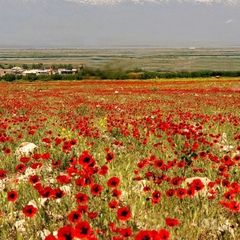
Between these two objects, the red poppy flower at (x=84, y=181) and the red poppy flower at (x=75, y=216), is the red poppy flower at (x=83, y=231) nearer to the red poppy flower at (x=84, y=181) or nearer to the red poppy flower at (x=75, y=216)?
the red poppy flower at (x=75, y=216)

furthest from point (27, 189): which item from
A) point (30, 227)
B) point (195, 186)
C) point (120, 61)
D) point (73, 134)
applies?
point (120, 61)

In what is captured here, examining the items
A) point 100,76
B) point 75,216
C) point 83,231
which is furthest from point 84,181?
point 100,76

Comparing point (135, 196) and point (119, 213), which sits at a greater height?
point (119, 213)

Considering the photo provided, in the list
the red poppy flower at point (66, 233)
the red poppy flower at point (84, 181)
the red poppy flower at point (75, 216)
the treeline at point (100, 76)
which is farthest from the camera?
the treeline at point (100, 76)

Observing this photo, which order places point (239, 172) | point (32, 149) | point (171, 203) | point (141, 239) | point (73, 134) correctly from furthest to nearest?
point (73, 134) → point (32, 149) → point (239, 172) → point (171, 203) → point (141, 239)

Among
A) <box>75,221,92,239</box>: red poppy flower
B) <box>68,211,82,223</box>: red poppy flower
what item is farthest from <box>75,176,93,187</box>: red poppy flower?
<box>75,221,92,239</box>: red poppy flower

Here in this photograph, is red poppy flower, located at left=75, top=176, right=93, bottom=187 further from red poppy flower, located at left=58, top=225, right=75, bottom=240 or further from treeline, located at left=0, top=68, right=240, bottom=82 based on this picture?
treeline, located at left=0, top=68, right=240, bottom=82

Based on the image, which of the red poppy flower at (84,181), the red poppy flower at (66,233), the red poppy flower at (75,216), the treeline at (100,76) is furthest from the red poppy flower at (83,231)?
the treeline at (100,76)

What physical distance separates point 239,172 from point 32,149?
11.8 feet

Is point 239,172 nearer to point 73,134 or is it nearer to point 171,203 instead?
→ point 171,203

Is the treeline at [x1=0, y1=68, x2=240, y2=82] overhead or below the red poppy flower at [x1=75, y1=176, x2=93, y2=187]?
below

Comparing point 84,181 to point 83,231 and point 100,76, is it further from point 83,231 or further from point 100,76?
point 100,76

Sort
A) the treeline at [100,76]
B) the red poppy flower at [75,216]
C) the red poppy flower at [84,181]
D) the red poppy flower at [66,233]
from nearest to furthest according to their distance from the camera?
the red poppy flower at [66,233] → the red poppy flower at [75,216] → the red poppy flower at [84,181] → the treeline at [100,76]

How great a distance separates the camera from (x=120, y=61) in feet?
178
